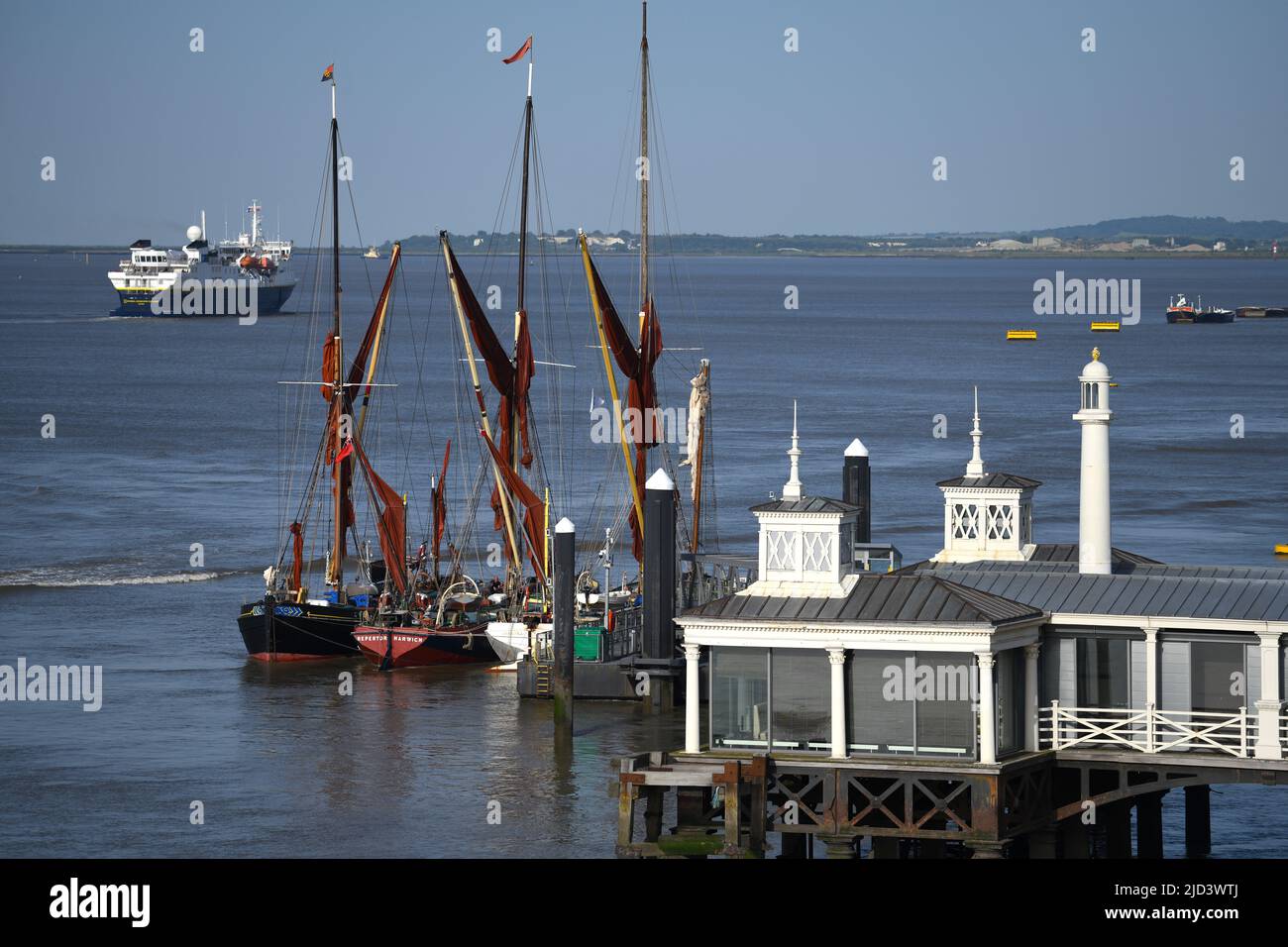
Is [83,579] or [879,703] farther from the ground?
[83,579]


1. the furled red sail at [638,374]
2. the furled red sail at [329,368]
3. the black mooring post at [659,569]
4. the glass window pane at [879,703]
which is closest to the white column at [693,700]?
the glass window pane at [879,703]

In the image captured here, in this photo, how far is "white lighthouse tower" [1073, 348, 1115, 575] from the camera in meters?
41.2

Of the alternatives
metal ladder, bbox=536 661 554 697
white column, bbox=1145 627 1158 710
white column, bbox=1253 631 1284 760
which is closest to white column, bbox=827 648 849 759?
white column, bbox=1145 627 1158 710

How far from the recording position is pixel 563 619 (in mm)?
54188

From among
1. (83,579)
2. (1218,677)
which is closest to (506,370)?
(83,579)

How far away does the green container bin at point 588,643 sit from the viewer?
196 feet

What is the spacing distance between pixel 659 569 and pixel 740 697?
15.2 meters

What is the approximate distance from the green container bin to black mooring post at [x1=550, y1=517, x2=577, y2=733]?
2753 mm

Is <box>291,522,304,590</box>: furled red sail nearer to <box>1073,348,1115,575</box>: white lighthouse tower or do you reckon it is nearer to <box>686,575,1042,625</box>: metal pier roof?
<box>1073,348,1115,575</box>: white lighthouse tower

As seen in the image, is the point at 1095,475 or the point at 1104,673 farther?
the point at 1095,475

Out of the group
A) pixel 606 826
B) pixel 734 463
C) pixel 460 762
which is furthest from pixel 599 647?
pixel 734 463

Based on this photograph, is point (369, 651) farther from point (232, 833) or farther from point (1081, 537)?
point (1081, 537)

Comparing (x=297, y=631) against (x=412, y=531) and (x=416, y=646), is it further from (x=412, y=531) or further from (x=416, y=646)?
(x=412, y=531)
